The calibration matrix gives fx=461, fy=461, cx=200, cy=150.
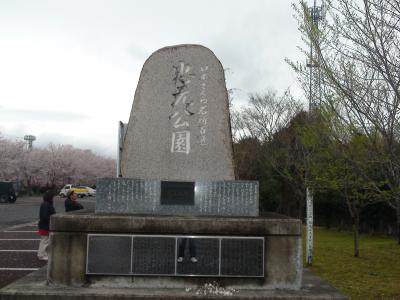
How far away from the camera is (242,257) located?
5.55 m

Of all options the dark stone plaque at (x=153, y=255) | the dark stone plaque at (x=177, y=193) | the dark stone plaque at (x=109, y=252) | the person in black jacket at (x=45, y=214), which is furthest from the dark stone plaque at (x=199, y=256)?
the person in black jacket at (x=45, y=214)

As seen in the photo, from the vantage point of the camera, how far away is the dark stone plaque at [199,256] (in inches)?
218

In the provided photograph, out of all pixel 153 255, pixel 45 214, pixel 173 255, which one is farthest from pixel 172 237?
pixel 45 214

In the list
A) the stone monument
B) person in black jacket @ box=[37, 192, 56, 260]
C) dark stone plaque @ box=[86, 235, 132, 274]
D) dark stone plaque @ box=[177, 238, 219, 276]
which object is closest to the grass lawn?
the stone monument

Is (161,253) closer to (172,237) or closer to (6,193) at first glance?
(172,237)

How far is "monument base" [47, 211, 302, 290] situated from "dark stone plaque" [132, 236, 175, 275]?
0.08ft

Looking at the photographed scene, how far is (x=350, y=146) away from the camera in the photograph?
6.79 meters

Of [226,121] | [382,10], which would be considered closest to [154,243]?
[226,121]

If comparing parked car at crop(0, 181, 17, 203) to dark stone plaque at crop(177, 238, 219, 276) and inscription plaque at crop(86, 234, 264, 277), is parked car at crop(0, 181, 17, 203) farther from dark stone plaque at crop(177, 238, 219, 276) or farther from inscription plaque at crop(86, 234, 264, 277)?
dark stone plaque at crop(177, 238, 219, 276)

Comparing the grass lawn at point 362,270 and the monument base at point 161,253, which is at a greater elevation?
the monument base at point 161,253

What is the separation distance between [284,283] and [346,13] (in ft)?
10.9

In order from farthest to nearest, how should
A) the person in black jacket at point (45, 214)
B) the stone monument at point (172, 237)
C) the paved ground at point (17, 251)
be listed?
the person in black jacket at point (45, 214), the paved ground at point (17, 251), the stone monument at point (172, 237)

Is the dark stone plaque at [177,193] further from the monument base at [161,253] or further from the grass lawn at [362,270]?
the grass lawn at [362,270]

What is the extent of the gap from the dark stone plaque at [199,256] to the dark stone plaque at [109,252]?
2.05 feet
